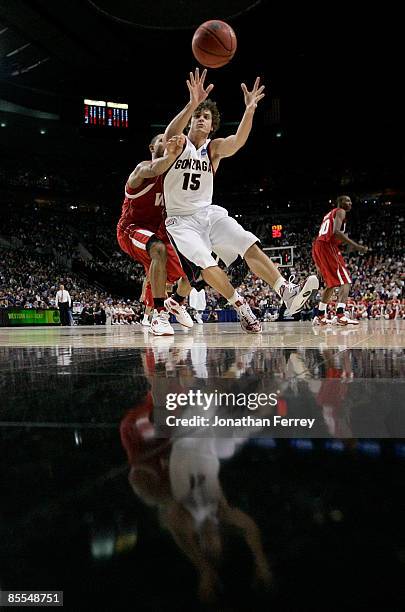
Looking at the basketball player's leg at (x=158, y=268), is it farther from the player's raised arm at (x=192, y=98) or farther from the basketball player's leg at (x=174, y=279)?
the player's raised arm at (x=192, y=98)

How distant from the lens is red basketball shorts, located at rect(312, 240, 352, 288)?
22.4ft

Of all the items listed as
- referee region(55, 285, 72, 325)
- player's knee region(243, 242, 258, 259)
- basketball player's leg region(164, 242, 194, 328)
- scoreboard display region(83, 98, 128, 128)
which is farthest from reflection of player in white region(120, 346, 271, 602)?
scoreboard display region(83, 98, 128, 128)

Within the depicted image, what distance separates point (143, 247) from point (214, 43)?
173 centimetres

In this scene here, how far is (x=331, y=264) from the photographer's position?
686 cm

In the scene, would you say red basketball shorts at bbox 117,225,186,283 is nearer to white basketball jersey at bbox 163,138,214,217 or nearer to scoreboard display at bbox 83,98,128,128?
white basketball jersey at bbox 163,138,214,217

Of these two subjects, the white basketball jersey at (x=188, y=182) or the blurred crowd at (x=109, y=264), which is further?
the blurred crowd at (x=109, y=264)

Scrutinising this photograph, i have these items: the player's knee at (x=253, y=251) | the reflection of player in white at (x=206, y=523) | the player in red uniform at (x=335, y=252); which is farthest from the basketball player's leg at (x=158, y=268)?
the reflection of player in white at (x=206, y=523)

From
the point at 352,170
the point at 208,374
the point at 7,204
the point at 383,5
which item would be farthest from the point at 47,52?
the point at 208,374

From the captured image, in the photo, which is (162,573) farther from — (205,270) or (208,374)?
(205,270)

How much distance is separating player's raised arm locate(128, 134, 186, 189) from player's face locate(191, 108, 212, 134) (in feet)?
1.40

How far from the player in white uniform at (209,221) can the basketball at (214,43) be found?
0.34 metres

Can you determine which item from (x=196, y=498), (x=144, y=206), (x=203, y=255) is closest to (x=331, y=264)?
(x=144, y=206)

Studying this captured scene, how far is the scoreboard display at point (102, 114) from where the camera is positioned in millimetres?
22172

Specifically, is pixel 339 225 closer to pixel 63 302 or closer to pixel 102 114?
pixel 63 302
